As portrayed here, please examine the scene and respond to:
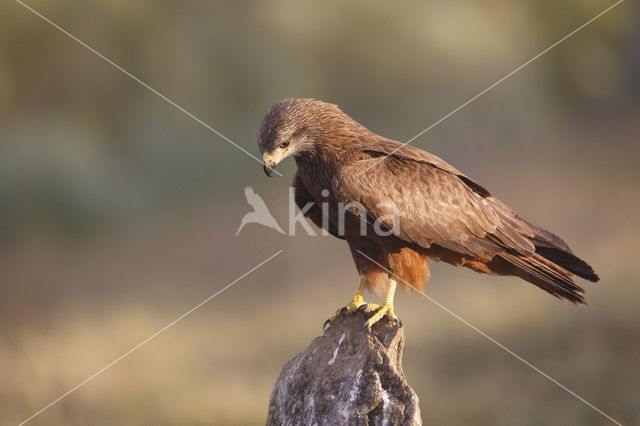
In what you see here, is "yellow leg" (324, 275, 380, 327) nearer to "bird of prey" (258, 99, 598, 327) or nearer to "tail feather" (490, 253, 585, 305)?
"bird of prey" (258, 99, 598, 327)

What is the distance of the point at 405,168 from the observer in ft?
15.7

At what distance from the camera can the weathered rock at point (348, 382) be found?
13.8 feet

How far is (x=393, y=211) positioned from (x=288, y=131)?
2.65ft

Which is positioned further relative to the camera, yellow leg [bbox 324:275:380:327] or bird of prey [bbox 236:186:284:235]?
bird of prey [bbox 236:186:284:235]

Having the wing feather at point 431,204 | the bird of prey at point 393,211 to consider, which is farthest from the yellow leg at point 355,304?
the wing feather at point 431,204

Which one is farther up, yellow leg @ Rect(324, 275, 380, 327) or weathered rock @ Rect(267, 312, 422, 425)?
yellow leg @ Rect(324, 275, 380, 327)

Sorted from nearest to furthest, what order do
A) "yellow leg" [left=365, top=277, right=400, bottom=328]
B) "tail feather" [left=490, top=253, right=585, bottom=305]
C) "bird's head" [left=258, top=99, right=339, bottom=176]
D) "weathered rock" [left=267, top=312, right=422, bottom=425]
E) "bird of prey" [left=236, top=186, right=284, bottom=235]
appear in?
1. "weathered rock" [left=267, top=312, right=422, bottom=425]
2. "bird's head" [left=258, top=99, right=339, bottom=176]
3. "yellow leg" [left=365, top=277, right=400, bottom=328]
4. "tail feather" [left=490, top=253, right=585, bottom=305]
5. "bird of prey" [left=236, top=186, right=284, bottom=235]

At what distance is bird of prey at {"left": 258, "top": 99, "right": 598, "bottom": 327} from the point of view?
14.7 feet

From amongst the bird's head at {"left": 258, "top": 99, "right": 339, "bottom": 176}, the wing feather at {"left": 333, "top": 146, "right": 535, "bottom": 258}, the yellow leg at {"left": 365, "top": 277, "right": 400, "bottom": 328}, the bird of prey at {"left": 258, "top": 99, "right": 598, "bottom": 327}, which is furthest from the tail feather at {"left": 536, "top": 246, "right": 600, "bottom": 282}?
the bird's head at {"left": 258, "top": 99, "right": 339, "bottom": 176}

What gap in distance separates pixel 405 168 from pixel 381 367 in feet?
4.27

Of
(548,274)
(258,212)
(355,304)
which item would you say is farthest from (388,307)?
(258,212)

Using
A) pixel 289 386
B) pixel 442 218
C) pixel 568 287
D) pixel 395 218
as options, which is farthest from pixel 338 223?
pixel 568 287

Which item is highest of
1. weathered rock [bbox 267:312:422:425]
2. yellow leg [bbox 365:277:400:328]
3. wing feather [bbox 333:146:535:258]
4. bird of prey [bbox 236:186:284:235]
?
bird of prey [bbox 236:186:284:235]

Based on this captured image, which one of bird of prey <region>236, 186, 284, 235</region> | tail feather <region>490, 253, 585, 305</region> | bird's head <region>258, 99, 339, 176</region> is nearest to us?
bird's head <region>258, 99, 339, 176</region>
